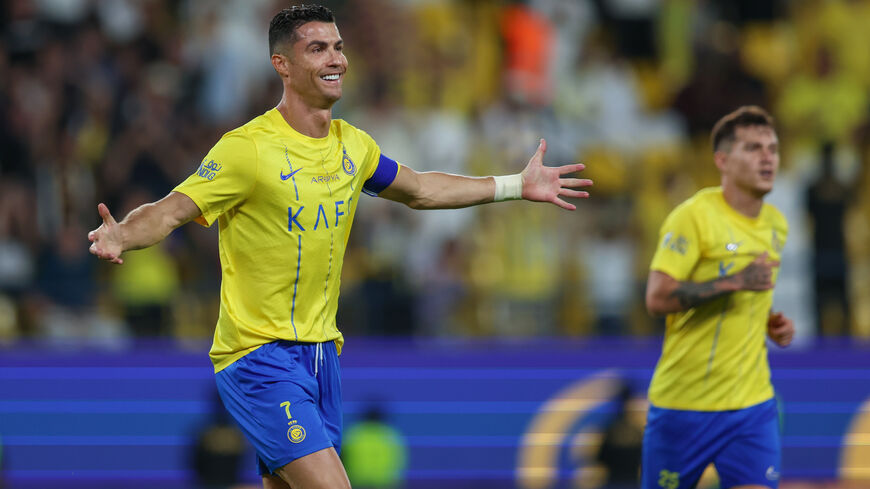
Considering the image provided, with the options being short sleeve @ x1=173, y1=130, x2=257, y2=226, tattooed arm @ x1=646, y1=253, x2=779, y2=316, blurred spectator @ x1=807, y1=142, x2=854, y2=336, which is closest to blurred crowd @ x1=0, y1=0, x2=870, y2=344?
blurred spectator @ x1=807, y1=142, x2=854, y2=336

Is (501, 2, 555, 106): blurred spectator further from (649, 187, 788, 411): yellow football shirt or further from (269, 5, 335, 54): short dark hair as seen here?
(269, 5, 335, 54): short dark hair

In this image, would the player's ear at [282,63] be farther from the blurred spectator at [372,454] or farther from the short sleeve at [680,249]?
the blurred spectator at [372,454]

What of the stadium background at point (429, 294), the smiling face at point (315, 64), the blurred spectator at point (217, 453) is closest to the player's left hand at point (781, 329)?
the smiling face at point (315, 64)

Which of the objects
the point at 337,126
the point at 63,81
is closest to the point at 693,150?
the point at 63,81

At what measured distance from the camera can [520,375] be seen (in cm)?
1296

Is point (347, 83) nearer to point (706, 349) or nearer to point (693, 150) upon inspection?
point (693, 150)

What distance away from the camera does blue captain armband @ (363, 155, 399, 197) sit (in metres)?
6.67

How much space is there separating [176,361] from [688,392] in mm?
6723

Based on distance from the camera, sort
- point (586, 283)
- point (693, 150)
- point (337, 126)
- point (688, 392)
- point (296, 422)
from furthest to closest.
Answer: point (693, 150)
point (586, 283)
point (688, 392)
point (337, 126)
point (296, 422)

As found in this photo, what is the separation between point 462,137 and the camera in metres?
13.7

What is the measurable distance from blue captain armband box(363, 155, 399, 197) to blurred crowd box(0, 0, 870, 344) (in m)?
6.03

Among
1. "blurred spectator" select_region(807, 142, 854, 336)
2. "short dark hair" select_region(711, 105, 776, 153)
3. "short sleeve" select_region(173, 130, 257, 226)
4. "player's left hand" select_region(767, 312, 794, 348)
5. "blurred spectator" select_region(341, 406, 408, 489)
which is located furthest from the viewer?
"blurred spectator" select_region(807, 142, 854, 336)

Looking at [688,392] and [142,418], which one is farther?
[142,418]

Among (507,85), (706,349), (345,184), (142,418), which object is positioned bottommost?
(142,418)
